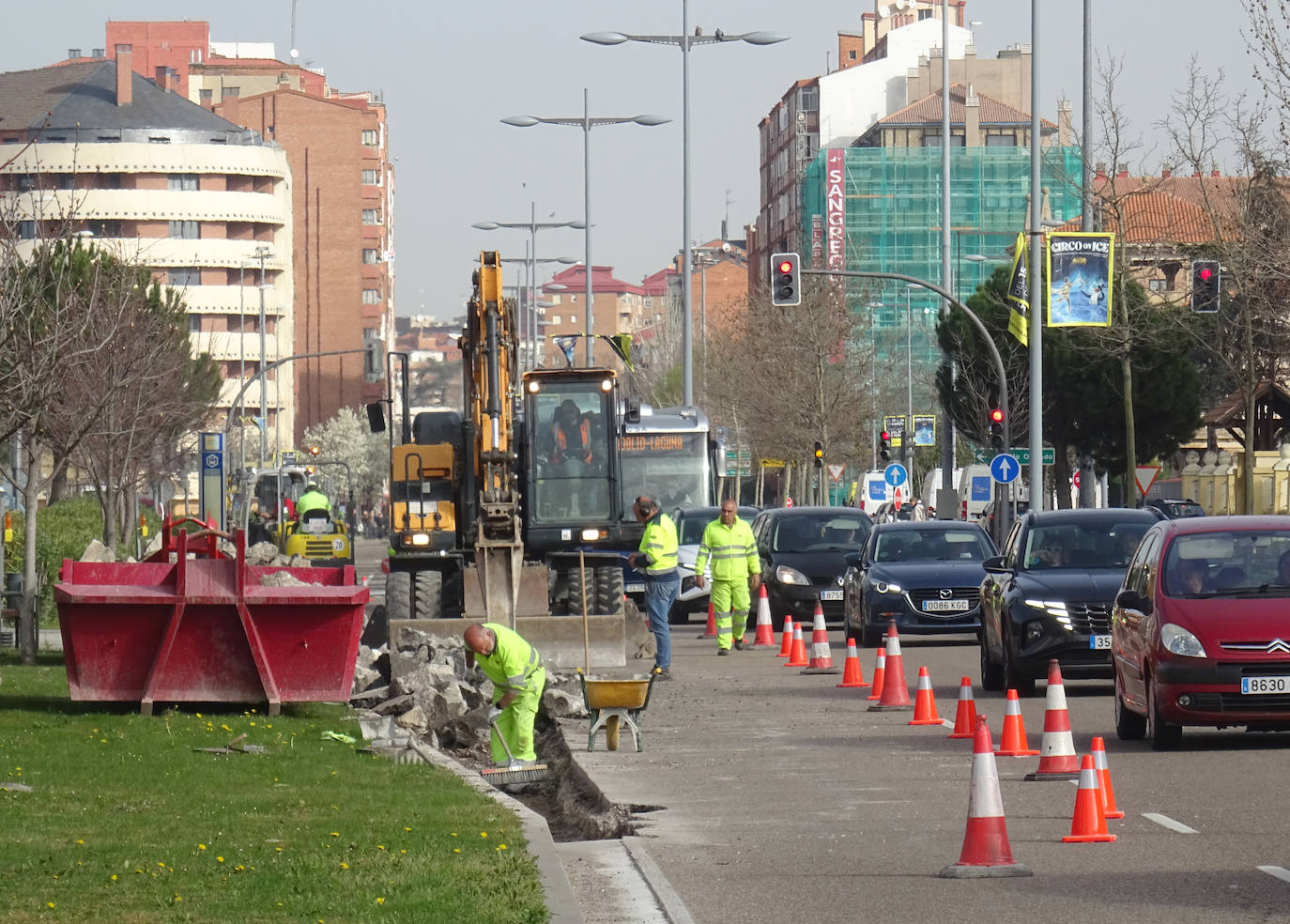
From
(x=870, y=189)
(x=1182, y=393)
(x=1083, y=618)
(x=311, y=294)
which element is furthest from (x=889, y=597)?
(x=311, y=294)

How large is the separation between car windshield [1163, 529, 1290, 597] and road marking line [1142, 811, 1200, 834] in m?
3.42

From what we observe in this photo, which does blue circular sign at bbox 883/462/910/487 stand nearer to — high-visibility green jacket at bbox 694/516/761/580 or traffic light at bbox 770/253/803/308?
traffic light at bbox 770/253/803/308

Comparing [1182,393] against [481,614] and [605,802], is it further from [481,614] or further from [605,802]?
[605,802]

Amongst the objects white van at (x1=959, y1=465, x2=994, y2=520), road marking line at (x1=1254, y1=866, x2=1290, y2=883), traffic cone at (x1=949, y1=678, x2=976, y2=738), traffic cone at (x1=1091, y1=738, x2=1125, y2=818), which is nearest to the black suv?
traffic cone at (x1=949, y1=678, x2=976, y2=738)

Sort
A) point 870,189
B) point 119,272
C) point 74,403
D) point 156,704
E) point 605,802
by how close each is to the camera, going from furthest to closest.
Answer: point 870,189 → point 119,272 → point 74,403 → point 156,704 → point 605,802

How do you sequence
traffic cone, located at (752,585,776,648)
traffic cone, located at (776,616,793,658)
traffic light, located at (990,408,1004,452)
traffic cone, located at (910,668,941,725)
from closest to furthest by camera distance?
traffic cone, located at (910,668,941,725) < traffic cone, located at (776,616,793,658) < traffic cone, located at (752,585,776,648) < traffic light, located at (990,408,1004,452)

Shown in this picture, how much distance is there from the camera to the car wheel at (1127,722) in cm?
1525

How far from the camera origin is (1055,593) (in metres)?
18.9

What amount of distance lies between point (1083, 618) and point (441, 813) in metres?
8.61

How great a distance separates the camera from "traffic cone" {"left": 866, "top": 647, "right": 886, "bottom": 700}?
19.0m

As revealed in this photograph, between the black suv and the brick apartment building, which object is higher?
the brick apartment building

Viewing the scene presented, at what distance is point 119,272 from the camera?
45.5 m

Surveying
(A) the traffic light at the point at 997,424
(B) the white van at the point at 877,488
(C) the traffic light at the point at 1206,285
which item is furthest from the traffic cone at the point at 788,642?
(B) the white van at the point at 877,488

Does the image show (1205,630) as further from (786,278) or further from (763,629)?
(786,278)
